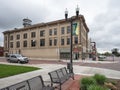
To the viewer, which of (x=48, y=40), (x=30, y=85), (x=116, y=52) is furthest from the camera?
(x=116, y=52)

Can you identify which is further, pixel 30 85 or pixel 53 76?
pixel 53 76

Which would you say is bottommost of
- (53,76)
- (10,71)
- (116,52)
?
(10,71)

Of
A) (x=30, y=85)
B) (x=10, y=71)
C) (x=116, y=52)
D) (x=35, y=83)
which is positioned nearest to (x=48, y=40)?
(x=10, y=71)

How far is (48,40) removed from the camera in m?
64.4

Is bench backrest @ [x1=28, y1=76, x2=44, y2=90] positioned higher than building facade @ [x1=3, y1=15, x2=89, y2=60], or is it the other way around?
building facade @ [x1=3, y1=15, x2=89, y2=60]

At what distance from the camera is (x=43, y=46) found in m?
66.4

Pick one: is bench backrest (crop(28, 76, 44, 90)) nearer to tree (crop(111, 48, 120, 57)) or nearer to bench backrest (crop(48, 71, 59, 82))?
bench backrest (crop(48, 71, 59, 82))

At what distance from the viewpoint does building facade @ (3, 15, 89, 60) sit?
5822 centimetres

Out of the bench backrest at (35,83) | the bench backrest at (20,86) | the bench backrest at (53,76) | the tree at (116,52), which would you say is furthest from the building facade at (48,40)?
the tree at (116,52)

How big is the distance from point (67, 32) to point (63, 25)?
3.16m

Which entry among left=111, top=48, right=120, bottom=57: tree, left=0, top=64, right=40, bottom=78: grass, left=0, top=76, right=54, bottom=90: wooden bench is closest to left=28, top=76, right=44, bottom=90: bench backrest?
left=0, top=76, right=54, bottom=90: wooden bench

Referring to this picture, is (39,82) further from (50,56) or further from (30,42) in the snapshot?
(30,42)

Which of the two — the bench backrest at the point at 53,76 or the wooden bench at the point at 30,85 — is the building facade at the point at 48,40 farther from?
the wooden bench at the point at 30,85

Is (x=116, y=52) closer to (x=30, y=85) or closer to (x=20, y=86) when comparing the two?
(x=30, y=85)
